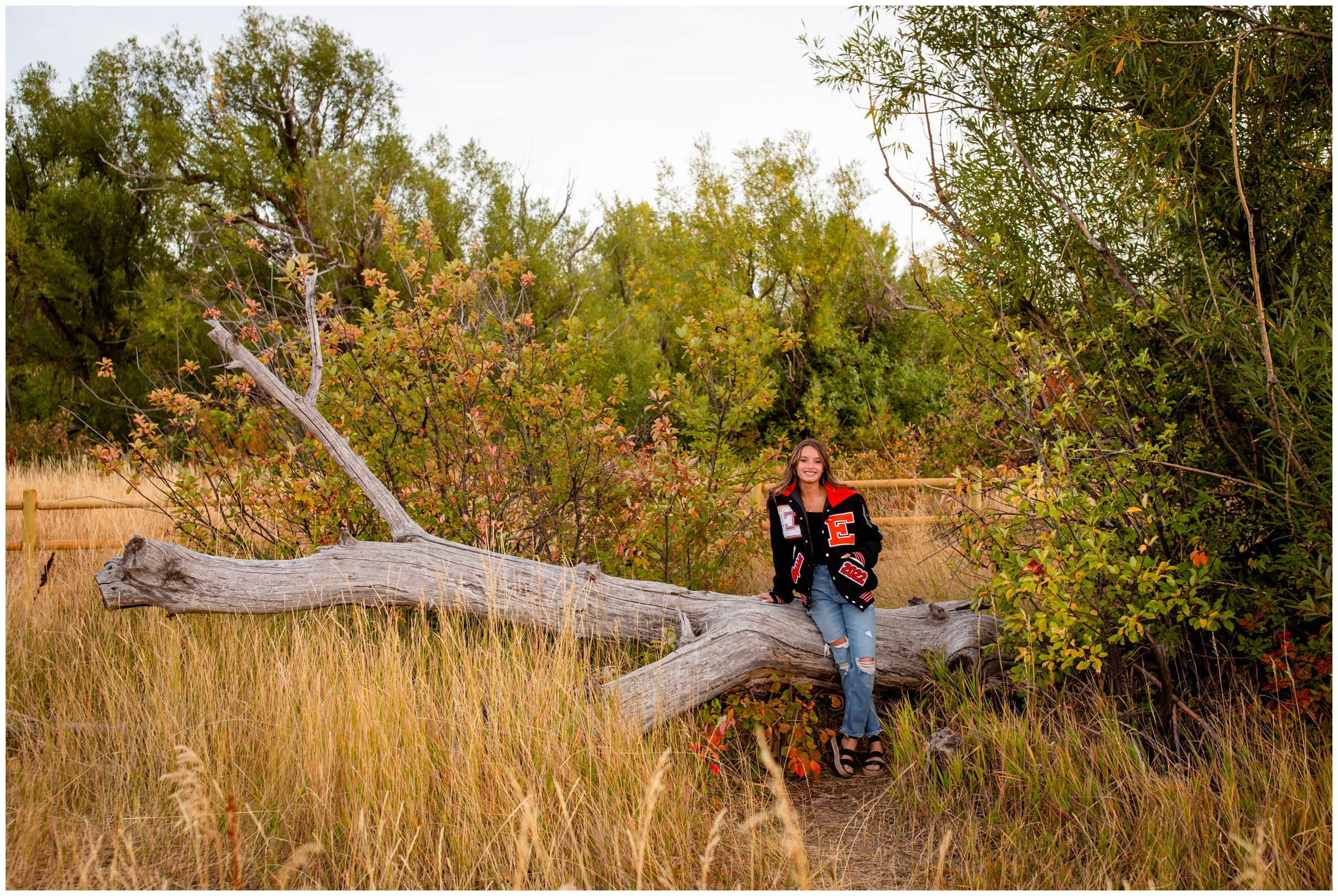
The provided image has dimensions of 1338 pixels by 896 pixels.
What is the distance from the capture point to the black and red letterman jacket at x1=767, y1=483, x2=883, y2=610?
3.92 metres

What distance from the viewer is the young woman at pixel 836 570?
3771mm

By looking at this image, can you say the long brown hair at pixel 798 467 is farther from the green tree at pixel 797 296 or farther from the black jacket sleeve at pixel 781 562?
the green tree at pixel 797 296

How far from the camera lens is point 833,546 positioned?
13.1 feet

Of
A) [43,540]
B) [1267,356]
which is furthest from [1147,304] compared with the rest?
[43,540]

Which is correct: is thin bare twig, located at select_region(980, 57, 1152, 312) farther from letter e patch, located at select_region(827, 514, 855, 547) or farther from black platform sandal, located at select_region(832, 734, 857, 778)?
black platform sandal, located at select_region(832, 734, 857, 778)

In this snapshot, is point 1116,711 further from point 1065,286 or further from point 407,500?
point 407,500

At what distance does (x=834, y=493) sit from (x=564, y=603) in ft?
4.68

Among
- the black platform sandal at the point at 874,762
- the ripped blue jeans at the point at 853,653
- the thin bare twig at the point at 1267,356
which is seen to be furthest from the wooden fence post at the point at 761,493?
the thin bare twig at the point at 1267,356

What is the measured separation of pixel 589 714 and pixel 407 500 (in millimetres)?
2691

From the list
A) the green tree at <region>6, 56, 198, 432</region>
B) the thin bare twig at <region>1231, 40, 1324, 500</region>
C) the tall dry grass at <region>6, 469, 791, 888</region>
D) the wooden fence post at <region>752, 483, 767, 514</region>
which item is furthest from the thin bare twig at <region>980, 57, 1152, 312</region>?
the green tree at <region>6, 56, 198, 432</region>

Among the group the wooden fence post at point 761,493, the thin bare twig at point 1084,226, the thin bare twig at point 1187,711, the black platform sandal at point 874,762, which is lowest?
the black platform sandal at point 874,762

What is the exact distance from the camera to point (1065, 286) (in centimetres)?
392

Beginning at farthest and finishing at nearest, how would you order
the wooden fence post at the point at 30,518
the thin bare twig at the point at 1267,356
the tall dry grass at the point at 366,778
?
the wooden fence post at the point at 30,518
the tall dry grass at the point at 366,778
the thin bare twig at the point at 1267,356

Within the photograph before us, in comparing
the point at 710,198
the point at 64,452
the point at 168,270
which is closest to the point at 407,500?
the point at 64,452
